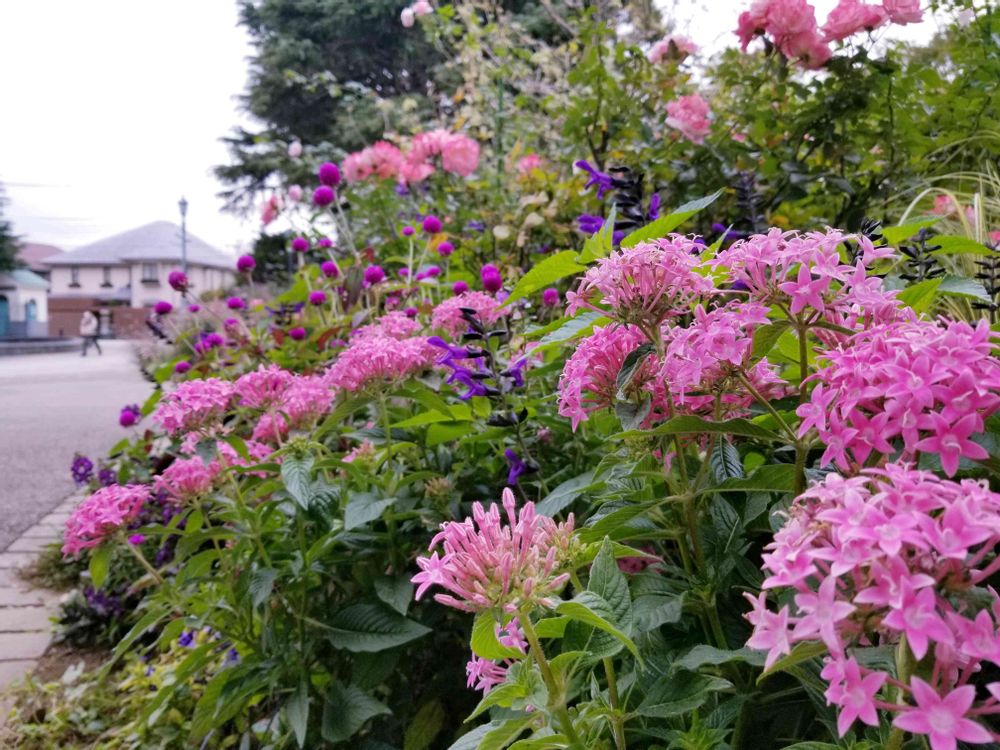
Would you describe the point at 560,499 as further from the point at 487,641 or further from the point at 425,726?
the point at 425,726

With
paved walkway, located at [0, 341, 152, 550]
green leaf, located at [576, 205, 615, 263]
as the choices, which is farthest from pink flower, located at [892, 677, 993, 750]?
paved walkway, located at [0, 341, 152, 550]

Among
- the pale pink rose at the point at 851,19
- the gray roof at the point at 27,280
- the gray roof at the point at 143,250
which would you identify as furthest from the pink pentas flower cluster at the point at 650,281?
the gray roof at the point at 143,250

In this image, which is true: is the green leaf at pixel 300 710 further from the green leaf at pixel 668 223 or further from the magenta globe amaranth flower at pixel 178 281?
the magenta globe amaranth flower at pixel 178 281

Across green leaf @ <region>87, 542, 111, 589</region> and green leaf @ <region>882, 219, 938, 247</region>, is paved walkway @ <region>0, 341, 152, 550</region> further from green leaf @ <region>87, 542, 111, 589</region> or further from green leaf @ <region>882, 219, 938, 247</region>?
green leaf @ <region>882, 219, 938, 247</region>

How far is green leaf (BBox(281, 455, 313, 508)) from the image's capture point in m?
1.11

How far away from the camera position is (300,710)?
1193 millimetres

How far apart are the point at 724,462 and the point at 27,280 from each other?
47723 mm

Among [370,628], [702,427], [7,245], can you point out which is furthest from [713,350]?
[7,245]

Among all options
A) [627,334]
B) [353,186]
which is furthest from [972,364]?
[353,186]

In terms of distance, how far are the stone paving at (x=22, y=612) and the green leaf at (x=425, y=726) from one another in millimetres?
1695

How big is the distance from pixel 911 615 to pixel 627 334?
0.42 metres

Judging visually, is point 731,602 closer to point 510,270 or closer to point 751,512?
point 751,512

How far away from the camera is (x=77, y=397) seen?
8.77 meters

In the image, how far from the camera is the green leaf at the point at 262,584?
119 cm
